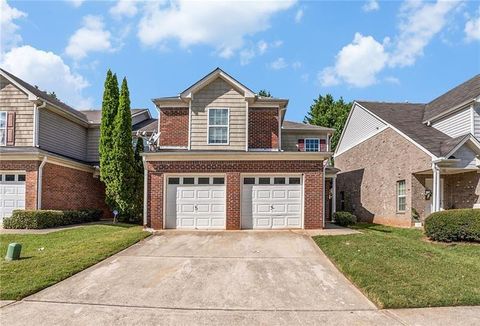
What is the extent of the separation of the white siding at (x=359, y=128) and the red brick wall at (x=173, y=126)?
1107 cm

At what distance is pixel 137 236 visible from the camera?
1214 centimetres

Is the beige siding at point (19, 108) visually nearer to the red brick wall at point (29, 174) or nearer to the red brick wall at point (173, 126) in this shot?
the red brick wall at point (29, 174)

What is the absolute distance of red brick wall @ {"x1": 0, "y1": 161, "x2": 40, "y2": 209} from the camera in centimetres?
1611

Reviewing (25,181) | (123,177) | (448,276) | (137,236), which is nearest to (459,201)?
(448,276)

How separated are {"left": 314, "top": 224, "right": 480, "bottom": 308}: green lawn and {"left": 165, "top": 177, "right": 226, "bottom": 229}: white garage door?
4.17 m

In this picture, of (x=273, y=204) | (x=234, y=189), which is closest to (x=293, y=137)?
(x=273, y=204)

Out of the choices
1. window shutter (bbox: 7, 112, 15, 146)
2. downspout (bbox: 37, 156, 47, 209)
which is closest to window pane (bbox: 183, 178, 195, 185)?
downspout (bbox: 37, 156, 47, 209)

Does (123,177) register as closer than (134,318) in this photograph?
No

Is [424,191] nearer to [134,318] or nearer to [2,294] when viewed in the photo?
[134,318]

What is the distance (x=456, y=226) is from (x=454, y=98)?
32.8 feet

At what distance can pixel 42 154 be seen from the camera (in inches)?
640

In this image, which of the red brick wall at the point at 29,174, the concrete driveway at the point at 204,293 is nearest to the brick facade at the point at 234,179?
the concrete driveway at the point at 204,293

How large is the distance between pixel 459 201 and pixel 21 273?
17.6m

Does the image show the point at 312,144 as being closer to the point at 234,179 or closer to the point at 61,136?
the point at 234,179
